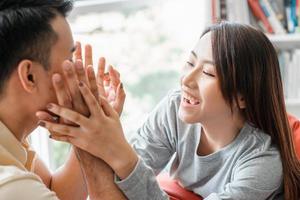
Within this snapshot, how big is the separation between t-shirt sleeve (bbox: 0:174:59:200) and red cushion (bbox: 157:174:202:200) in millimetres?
710

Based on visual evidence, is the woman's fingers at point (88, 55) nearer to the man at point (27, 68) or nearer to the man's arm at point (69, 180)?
the man at point (27, 68)

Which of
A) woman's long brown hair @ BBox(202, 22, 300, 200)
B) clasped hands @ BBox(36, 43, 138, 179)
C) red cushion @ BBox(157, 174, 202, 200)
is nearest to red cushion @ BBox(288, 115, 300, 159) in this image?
woman's long brown hair @ BBox(202, 22, 300, 200)

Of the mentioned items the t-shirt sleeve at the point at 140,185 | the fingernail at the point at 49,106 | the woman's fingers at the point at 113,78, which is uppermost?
the fingernail at the point at 49,106

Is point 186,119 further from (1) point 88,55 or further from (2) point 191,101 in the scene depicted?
(1) point 88,55

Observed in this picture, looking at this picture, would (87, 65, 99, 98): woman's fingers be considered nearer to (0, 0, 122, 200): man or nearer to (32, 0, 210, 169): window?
(0, 0, 122, 200): man

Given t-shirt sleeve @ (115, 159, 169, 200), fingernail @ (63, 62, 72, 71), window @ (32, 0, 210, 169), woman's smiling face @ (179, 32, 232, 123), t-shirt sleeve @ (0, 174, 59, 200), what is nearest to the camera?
t-shirt sleeve @ (0, 174, 59, 200)


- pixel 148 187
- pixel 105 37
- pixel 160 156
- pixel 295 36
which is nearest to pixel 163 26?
pixel 105 37

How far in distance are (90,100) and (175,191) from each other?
A: 0.69 m

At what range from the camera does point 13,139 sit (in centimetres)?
111

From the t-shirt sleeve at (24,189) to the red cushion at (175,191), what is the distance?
710 millimetres

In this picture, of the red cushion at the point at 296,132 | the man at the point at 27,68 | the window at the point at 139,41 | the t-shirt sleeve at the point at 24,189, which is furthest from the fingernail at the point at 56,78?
the window at the point at 139,41

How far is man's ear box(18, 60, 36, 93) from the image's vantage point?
1046 mm

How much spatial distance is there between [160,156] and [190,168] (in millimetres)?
131

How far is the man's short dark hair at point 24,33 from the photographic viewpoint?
103cm
